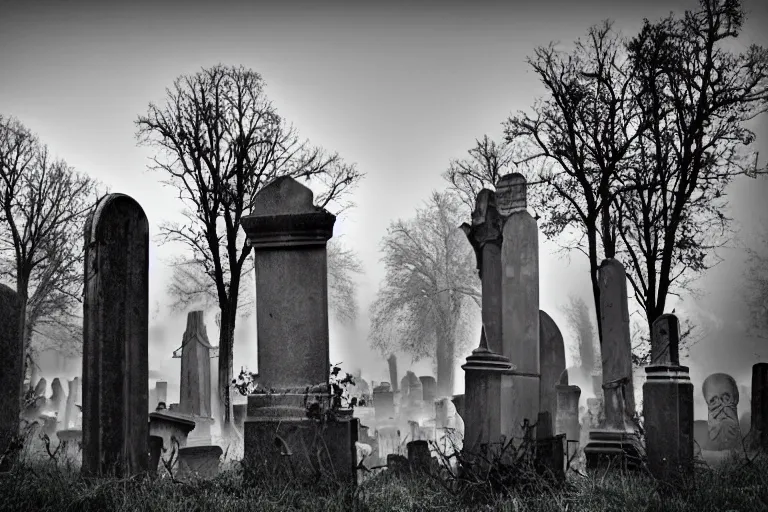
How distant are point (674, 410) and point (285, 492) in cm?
373

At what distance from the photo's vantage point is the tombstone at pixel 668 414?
6.75m

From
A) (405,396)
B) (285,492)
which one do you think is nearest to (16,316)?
(285,492)

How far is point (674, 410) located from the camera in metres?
6.80

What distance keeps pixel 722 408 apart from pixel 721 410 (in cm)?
5

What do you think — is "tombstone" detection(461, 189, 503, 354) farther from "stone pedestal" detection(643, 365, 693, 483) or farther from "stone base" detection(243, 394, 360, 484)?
"stone base" detection(243, 394, 360, 484)

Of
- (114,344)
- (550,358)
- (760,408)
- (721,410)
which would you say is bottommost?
(721,410)

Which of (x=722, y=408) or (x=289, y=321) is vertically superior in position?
(x=289, y=321)

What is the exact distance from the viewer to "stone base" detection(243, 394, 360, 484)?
670 centimetres

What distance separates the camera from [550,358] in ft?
38.1

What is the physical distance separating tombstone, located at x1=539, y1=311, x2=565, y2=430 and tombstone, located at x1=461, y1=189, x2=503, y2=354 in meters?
2.20

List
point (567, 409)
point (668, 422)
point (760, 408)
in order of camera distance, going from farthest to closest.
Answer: point (567, 409) → point (760, 408) → point (668, 422)

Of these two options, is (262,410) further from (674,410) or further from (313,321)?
(674,410)

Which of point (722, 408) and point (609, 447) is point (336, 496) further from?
point (722, 408)

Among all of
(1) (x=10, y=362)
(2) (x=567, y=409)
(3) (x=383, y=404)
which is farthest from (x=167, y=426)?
(3) (x=383, y=404)
